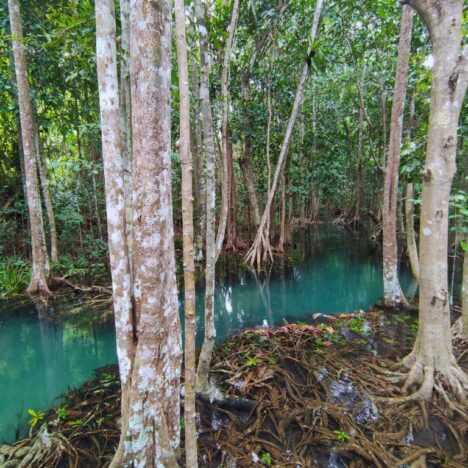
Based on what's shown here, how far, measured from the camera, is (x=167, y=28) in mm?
1736

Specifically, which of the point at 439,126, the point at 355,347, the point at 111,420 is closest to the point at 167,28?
the point at 439,126

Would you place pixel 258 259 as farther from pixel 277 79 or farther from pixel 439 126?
pixel 439 126

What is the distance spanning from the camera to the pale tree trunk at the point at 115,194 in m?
1.93

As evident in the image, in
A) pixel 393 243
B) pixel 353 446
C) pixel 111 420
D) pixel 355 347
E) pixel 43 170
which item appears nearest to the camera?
pixel 353 446

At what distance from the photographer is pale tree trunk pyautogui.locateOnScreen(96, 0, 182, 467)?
1695 mm

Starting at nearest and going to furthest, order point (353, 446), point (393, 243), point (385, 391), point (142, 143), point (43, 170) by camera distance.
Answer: point (142, 143) < point (353, 446) < point (385, 391) < point (393, 243) < point (43, 170)

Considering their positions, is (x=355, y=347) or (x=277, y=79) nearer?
(x=355, y=347)

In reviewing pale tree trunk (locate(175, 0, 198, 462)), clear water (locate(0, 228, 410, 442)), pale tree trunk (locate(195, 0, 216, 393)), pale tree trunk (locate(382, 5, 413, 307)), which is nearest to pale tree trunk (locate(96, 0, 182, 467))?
pale tree trunk (locate(175, 0, 198, 462))

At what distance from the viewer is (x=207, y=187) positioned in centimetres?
287

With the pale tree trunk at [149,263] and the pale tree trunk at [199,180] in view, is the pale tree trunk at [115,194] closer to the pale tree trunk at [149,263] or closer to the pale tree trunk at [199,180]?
the pale tree trunk at [149,263]

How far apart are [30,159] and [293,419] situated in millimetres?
6719

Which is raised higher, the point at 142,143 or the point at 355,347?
the point at 142,143

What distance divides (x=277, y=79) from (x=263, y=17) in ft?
5.47

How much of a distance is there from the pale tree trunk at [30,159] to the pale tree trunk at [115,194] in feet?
16.0
